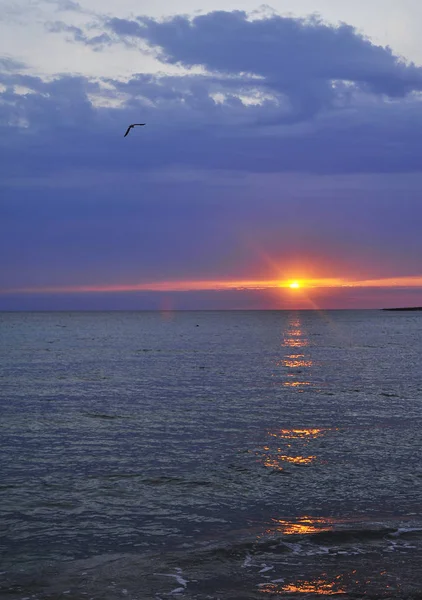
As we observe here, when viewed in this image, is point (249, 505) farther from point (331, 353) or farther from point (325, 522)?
point (331, 353)

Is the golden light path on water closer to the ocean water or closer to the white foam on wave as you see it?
the ocean water

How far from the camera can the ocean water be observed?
46.7ft

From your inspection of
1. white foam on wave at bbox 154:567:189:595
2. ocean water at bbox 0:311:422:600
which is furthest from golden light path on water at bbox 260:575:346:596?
white foam on wave at bbox 154:567:189:595

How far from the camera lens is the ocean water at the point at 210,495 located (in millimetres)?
14242

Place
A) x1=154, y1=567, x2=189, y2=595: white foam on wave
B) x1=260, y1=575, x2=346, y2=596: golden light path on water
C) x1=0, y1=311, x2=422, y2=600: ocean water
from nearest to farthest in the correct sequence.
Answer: x1=260, y1=575, x2=346, y2=596: golden light path on water → x1=154, y1=567, x2=189, y2=595: white foam on wave → x1=0, y1=311, x2=422, y2=600: ocean water

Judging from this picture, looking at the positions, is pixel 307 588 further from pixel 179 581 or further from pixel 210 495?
pixel 210 495

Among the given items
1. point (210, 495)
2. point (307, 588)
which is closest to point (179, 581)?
point (307, 588)

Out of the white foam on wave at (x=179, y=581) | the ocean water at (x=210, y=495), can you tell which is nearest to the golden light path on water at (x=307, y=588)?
the ocean water at (x=210, y=495)

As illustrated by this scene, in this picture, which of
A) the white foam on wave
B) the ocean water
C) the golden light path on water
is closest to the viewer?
the golden light path on water

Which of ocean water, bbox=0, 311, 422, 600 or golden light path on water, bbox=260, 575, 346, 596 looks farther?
ocean water, bbox=0, 311, 422, 600

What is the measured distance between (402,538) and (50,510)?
1038 cm

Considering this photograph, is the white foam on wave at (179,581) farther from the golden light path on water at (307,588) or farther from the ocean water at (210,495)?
the golden light path on water at (307,588)

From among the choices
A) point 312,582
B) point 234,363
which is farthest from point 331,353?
point 312,582

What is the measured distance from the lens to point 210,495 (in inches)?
819
